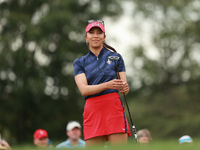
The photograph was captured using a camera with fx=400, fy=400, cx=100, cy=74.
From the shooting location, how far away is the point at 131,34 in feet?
126

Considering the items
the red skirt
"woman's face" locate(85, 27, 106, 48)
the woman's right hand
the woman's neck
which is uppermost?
"woman's face" locate(85, 27, 106, 48)

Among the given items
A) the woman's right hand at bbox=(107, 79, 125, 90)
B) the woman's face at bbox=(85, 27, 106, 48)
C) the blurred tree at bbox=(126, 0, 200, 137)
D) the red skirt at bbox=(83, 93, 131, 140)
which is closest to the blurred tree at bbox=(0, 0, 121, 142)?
the blurred tree at bbox=(126, 0, 200, 137)

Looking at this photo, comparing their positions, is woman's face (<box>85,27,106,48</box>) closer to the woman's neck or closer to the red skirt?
the woman's neck

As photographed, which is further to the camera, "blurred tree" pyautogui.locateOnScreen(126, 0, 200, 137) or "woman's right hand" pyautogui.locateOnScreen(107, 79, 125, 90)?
"blurred tree" pyautogui.locateOnScreen(126, 0, 200, 137)

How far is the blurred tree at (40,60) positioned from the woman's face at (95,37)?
20.4m

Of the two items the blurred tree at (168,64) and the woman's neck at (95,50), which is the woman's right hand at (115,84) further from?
the blurred tree at (168,64)

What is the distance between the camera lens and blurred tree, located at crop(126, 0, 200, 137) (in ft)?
119

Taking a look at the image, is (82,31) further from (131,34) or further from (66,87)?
(131,34)

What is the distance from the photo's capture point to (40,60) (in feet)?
93.0

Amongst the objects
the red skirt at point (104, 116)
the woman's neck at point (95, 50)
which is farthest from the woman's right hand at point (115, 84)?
the woman's neck at point (95, 50)

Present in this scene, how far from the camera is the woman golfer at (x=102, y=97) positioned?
490 cm

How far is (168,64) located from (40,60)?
1536 cm

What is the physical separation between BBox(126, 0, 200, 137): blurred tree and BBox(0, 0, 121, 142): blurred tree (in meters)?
8.42

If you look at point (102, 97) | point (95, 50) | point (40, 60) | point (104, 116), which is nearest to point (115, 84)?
point (102, 97)
